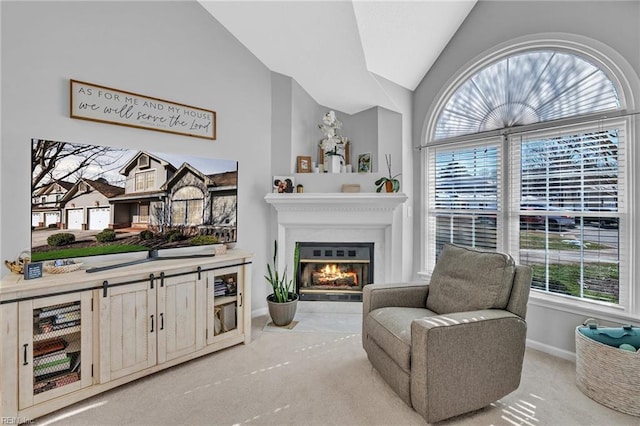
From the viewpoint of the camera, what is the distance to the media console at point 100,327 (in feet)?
5.54

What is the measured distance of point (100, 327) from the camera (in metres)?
1.94

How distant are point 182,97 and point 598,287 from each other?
382 cm

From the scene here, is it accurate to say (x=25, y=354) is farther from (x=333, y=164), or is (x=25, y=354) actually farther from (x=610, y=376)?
(x=610, y=376)

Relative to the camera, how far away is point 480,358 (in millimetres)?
1694

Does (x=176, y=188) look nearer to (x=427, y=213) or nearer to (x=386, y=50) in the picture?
(x=386, y=50)

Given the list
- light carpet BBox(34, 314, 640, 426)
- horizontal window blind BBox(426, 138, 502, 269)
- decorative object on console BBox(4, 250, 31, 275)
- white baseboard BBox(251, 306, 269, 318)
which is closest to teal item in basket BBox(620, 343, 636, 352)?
light carpet BBox(34, 314, 640, 426)

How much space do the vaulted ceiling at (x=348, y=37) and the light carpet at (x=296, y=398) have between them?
2.70 meters

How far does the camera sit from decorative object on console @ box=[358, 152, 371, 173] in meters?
3.60

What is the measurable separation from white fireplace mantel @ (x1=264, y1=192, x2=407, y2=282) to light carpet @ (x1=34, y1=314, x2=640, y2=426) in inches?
47.0

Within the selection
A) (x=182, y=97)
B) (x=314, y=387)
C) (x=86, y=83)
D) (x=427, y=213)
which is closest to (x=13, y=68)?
(x=86, y=83)

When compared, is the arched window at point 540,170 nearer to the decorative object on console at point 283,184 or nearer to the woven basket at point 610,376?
the woven basket at point 610,376

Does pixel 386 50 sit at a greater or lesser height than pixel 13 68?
greater

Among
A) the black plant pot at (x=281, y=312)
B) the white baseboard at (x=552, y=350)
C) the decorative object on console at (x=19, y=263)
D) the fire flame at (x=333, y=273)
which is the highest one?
the decorative object on console at (x=19, y=263)

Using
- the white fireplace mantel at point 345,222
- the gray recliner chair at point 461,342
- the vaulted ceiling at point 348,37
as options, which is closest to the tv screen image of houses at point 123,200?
the white fireplace mantel at point 345,222
